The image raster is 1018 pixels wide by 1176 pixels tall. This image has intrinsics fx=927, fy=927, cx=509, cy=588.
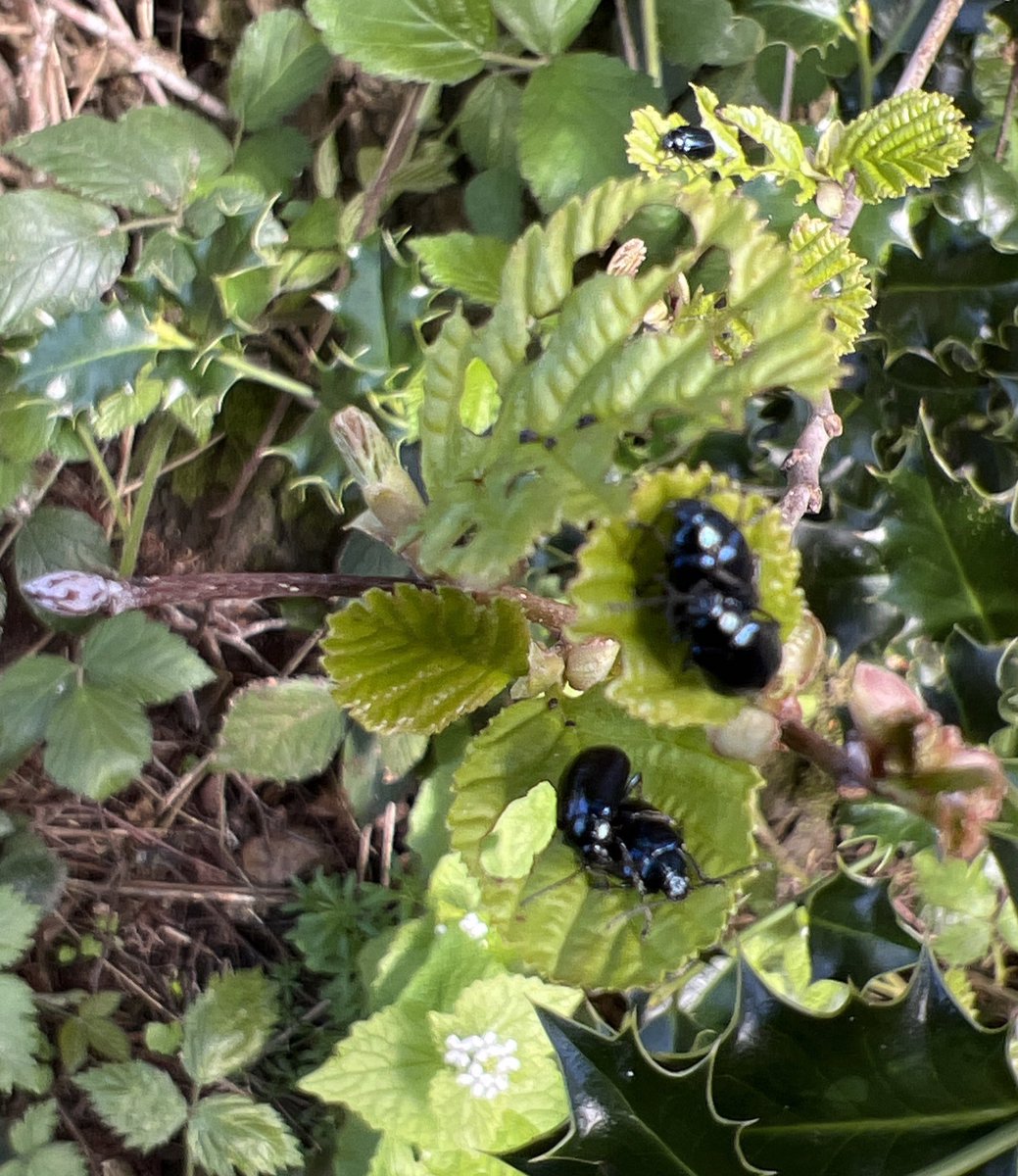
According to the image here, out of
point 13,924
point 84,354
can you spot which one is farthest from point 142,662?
point 13,924

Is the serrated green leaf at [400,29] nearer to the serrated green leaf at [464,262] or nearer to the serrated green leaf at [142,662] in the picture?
the serrated green leaf at [464,262]

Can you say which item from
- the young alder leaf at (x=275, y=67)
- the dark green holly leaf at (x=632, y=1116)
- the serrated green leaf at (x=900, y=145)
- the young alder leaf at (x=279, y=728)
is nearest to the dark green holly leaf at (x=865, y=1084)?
the dark green holly leaf at (x=632, y=1116)

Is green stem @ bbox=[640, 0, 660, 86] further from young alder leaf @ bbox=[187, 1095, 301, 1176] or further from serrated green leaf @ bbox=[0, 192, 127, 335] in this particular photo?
young alder leaf @ bbox=[187, 1095, 301, 1176]

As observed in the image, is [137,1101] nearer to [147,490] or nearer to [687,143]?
[147,490]

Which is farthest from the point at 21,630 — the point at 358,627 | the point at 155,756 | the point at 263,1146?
the point at 358,627

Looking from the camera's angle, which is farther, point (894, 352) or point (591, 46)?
point (591, 46)

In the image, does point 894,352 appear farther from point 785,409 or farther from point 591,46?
point 591,46

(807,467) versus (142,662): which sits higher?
(807,467)
